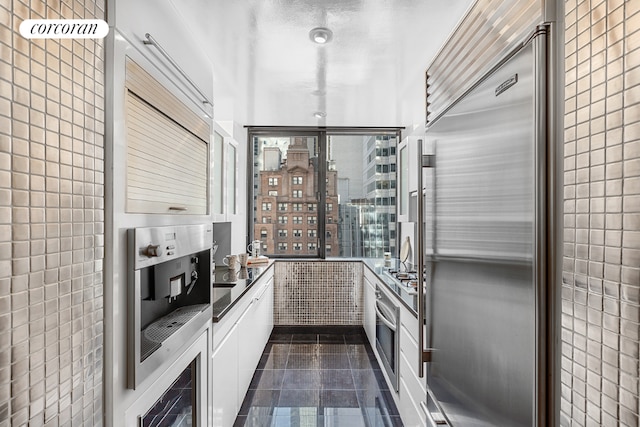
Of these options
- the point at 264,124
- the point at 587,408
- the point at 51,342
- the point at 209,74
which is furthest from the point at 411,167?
the point at 51,342

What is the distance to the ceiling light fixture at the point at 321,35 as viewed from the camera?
2.09 metres

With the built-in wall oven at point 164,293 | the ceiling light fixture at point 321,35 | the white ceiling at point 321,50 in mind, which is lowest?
the built-in wall oven at point 164,293

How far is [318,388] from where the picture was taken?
307 centimetres

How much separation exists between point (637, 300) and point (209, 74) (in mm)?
1850

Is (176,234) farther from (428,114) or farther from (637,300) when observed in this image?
(637,300)

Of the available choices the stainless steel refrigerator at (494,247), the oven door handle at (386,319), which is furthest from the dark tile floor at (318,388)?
the stainless steel refrigerator at (494,247)

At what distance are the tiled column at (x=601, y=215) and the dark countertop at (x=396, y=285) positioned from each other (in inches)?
50.0

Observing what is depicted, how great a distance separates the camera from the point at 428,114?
166 cm

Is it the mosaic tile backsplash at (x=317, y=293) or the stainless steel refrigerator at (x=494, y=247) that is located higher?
the stainless steel refrigerator at (x=494, y=247)

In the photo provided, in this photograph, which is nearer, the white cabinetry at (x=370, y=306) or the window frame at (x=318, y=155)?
the white cabinetry at (x=370, y=306)

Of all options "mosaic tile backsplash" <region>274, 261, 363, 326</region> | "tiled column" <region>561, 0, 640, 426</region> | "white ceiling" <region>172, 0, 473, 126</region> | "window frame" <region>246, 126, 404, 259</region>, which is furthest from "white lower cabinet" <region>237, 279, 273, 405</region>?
"tiled column" <region>561, 0, 640, 426</region>

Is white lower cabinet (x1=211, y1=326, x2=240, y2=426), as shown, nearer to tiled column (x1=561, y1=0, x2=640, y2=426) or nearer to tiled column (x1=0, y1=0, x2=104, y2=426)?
tiled column (x1=0, y1=0, x2=104, y2=426)

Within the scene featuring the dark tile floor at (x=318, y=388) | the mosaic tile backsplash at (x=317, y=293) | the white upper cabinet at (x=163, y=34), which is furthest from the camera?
the mosaic tile backsplash at (x=317, y=293)

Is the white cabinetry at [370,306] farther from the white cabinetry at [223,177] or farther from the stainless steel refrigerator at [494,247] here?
the stainless steel refrigerator at [494,247]
